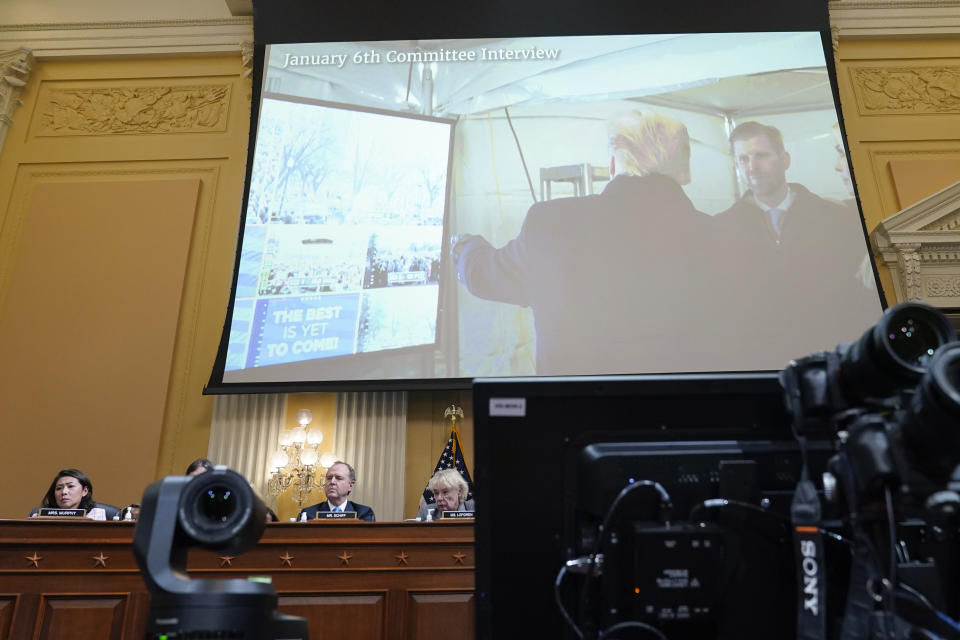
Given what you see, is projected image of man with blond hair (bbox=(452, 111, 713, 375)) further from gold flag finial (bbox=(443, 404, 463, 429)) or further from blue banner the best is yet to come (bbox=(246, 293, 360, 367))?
blue banner the best is yet to come (bbox=(246, 293, 360, 367))

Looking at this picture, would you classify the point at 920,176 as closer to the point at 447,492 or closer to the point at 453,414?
the point at 453,414

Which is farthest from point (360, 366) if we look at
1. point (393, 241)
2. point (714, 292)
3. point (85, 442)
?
point (714, 292)

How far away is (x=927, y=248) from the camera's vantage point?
5668 mm

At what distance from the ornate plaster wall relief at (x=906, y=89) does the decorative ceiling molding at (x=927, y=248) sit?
1104 mm

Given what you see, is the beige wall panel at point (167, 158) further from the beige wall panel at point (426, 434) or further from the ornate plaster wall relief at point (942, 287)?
the ornate plaster wall relief at point (942, 287)

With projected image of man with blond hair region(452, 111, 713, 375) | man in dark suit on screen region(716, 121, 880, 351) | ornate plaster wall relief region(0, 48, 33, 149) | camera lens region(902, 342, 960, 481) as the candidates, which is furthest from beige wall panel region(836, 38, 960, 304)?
ornate plaster wall relief region(0, 48, 33, 149)

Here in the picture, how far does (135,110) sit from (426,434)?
397 cm

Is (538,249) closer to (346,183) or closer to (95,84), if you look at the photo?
(346,183)

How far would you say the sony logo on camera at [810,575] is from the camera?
3.08 ft

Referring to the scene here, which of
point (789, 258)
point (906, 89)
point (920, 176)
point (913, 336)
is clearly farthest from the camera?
point (906, 89)

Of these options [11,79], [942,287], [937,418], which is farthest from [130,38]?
[937,418]

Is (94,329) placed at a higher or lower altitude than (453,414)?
higher

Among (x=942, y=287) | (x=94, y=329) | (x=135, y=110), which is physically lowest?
(x=94, y=329)

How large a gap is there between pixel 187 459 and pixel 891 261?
5569 millimetres
